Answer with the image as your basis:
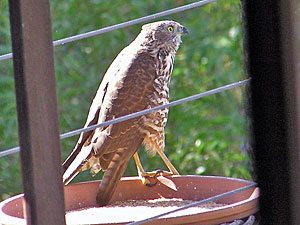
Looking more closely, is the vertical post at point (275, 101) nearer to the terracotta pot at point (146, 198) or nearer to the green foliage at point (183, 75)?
the terracotta pot at point (146, 198)

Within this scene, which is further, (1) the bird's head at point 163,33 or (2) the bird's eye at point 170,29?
(2) the bird's eye at point 170,29

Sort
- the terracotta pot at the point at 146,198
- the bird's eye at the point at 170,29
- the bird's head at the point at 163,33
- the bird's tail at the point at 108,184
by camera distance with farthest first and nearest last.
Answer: the bird's eye at the point at 170,29 < the bird's head at the point at 163,33 < the bird's tail at the point at 108,184 < the terracotta pot at the point at 146,198

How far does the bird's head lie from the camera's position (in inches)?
116

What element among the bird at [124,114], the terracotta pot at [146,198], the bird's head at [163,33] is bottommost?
the terracotta pot at [146,198]

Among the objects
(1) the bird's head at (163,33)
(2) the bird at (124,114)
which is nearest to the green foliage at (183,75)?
(1) the bird's head at (163,33)

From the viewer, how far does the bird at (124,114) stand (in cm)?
227

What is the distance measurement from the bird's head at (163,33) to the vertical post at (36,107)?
1.75 m

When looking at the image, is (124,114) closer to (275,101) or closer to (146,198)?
(146,198)

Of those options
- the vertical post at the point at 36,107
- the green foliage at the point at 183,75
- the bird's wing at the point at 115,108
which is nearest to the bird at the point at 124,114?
the bird's wing at the point at 115,108

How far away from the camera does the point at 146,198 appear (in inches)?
90.6

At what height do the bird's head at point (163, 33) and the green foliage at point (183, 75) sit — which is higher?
the bird's head at point (163, 33)

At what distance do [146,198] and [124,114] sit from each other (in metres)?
0.32

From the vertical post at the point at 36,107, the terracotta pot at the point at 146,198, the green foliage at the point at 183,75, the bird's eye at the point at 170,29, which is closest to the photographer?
the vertical post at the point at 36,107

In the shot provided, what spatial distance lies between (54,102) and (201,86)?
352 centimetres
